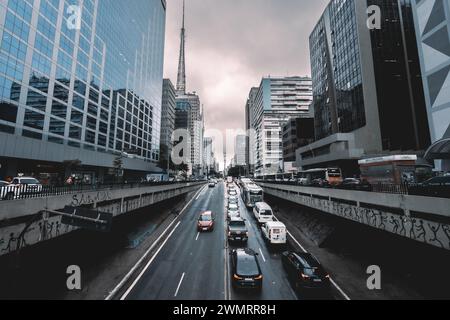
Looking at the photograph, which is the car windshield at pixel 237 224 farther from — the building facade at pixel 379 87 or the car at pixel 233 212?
the building facade at pixel 379 87

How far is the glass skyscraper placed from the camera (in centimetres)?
3434

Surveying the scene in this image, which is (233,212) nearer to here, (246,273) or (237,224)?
(237,224)

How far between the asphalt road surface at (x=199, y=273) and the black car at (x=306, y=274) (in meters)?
0.80

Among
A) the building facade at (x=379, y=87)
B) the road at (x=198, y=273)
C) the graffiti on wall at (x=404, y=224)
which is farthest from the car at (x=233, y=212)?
the building facade at (x=379, y=87)

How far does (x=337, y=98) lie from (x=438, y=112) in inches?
1132

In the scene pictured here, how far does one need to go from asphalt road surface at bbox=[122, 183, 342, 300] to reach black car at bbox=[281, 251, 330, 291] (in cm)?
80

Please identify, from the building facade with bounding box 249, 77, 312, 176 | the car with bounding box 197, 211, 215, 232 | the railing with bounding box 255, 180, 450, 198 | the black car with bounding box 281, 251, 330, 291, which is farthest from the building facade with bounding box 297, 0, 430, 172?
the building facade with bounding box 249, 77, 312, 176

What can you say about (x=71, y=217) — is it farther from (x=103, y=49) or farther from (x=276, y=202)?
(x=103, y=49)

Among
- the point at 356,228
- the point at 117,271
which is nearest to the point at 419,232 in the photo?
the point at 356,228

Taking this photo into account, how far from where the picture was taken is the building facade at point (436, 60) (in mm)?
30391

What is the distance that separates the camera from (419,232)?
476 inches

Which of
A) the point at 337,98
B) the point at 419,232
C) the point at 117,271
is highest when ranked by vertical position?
the point at 337,98

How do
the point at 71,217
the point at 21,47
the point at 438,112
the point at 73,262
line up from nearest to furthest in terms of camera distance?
the point at 71,217
the point at 73,262
the point at 438,112
the point at 21,47

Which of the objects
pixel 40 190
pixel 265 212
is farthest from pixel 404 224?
pixel 40 190
